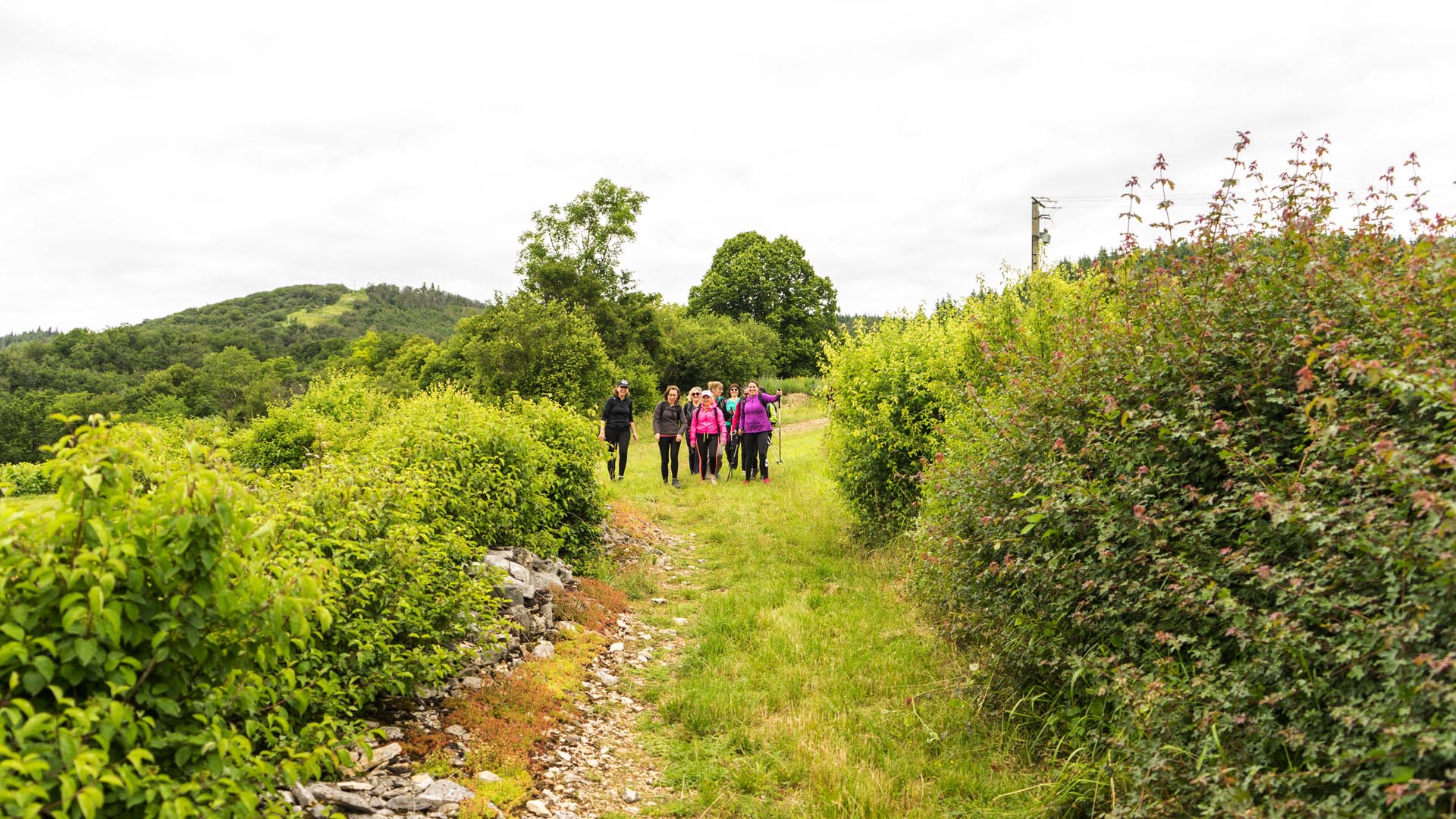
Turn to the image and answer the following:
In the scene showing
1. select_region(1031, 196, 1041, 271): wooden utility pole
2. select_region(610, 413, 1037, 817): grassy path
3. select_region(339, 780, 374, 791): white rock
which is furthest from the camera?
select_region(1031, 196, 1041, 271): wooden utility pole

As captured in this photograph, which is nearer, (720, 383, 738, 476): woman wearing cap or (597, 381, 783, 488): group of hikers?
(597, 381, 783, 488): group of hikers

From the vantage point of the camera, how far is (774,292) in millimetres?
62531

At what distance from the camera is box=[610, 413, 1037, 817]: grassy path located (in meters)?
4.45

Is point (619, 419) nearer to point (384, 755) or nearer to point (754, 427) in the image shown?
point (754, 427)

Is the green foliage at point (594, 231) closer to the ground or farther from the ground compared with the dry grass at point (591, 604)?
farther from the ground

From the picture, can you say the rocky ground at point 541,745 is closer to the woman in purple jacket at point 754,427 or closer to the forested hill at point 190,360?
the woman in purple jacket at point 754,427

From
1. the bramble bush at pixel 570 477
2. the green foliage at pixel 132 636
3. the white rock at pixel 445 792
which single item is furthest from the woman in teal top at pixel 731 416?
the green foliage at pixel 132 636

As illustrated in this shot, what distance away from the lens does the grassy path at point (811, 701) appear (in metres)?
4.45

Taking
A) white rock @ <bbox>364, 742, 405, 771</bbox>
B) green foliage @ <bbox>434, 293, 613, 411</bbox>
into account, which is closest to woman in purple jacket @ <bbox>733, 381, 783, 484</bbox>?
white rock @ <bbox>364, 742, 405, 771</bbox>

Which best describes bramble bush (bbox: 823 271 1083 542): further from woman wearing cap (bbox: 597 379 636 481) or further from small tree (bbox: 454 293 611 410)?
small tree (bbox: 454 293 611 410)

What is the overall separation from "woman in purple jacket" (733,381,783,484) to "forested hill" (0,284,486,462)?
20.2 meters

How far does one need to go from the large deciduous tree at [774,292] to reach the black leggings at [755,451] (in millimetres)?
44213

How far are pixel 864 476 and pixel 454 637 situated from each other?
6098 mm

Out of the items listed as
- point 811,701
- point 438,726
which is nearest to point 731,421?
point 811,701
